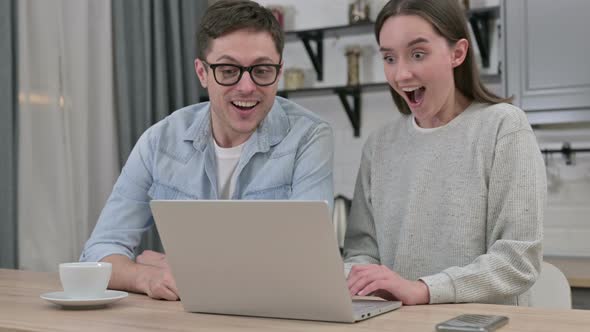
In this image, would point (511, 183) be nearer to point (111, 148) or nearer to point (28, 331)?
point (28, 331)

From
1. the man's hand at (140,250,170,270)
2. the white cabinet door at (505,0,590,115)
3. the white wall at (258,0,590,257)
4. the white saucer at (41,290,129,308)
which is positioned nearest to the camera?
the white saucer at (41,290,129,308)

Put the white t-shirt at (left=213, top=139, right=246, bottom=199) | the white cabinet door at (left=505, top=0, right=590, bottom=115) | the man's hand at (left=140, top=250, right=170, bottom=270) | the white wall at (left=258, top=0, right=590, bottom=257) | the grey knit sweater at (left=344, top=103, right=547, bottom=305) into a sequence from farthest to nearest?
the white wall at (left=258, top=0, right=590, bottom=257)
the white cabinet door at (left=505, top=0, right=590, bottom=115)
the white t-shirt at (left=213, top=139, right=246, bottom=199)
the man's hand at (left=140, top=250, right=170, bottom=270)
the grey knit sweater at (left=344, top=103, right=547, bottom=305)

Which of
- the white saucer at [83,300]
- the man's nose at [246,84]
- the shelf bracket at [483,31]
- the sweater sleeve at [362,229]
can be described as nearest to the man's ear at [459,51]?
the sweater sleeve at [362,229]

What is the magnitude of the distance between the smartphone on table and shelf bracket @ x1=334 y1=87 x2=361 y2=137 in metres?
2.55

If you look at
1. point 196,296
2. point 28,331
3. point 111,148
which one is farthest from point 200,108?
point 111,148

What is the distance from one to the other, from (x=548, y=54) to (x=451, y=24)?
1.62 metres

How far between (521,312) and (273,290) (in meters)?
0.38

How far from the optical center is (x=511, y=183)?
1504mm

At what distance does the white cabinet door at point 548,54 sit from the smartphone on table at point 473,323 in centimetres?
212

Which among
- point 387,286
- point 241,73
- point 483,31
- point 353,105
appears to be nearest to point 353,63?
point 353,105

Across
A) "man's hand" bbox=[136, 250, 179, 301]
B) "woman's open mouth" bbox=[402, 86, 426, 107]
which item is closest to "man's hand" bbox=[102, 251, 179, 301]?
"man's hand" bbox=[136, 250, 179, 301]

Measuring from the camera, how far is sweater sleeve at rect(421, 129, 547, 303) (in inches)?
53.9

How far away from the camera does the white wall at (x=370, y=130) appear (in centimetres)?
328

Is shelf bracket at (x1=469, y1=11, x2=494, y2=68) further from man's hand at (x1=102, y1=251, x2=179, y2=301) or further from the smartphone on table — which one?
the smartphone on table
